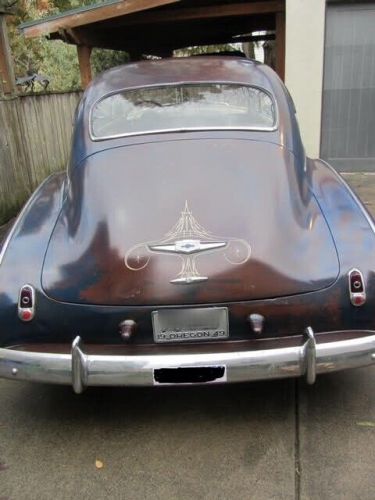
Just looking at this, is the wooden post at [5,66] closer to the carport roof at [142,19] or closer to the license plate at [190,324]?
the carport roof at [142,19]

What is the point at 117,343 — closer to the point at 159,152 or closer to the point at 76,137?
the point at 159,152

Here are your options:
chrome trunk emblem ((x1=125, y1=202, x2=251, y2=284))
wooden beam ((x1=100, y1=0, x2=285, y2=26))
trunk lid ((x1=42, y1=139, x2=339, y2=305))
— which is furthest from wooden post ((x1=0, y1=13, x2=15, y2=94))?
chrome trunk emblem ((x1=125, y1=202, x2=251, y2=284))

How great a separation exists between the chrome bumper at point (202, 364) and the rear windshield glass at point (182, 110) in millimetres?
1522

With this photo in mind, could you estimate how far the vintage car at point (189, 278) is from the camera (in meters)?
2.68

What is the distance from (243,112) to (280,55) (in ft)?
20.3

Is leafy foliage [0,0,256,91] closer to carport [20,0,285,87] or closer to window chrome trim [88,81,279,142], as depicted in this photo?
carport [20,0,285,87]

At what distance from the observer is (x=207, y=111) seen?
3.72 m

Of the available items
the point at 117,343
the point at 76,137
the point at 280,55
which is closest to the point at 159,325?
the point at 117,343

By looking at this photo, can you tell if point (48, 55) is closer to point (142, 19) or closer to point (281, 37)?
point (142, 19)

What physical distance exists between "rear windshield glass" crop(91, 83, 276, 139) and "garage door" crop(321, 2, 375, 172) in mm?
5631

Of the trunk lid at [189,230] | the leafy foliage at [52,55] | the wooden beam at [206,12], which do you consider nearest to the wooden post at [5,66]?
the wooden beam at [206,12]

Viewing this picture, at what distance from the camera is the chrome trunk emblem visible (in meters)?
2.71

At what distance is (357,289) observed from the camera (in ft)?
9.09

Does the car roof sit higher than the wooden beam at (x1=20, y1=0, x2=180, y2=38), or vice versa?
the wooden beam at (x1=20, y1=0, x2=180, y2=38)
